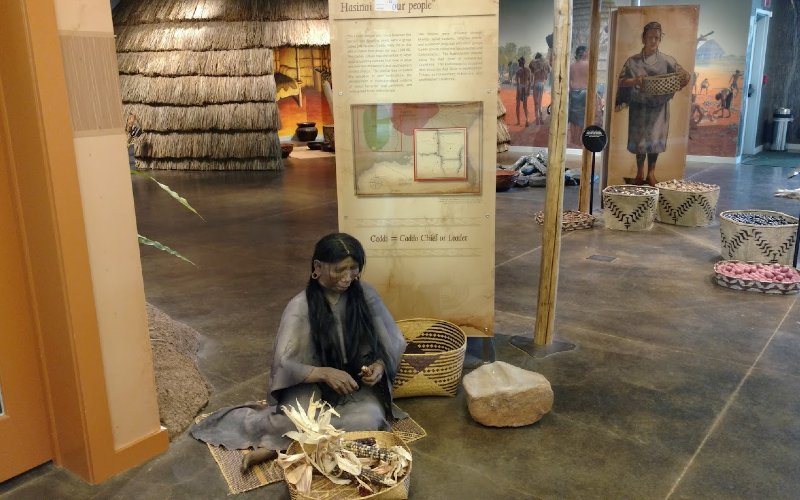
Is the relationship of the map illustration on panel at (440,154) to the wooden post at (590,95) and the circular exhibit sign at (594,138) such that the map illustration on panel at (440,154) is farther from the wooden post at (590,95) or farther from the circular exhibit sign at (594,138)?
the wooden post at (590,95)

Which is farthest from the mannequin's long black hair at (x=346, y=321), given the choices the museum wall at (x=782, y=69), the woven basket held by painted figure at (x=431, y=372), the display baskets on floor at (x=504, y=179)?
the museum wall at (x=782, y=69)

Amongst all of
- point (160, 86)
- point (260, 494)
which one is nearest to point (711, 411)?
point (260, 494)

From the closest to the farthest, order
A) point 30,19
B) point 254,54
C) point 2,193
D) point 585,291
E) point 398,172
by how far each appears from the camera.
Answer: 1. point 30,19
2. point 2,193
3. point 398,172
4. point 585,291
5. point 254,54

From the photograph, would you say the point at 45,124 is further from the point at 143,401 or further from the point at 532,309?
the point at 532,309

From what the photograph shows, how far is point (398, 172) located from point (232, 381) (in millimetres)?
1519

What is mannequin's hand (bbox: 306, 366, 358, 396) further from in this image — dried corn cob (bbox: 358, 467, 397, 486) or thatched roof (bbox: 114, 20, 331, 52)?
thatched roof (bbox: 114, 20, 331, 52)

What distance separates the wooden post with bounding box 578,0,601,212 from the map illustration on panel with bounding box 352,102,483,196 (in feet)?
13.6

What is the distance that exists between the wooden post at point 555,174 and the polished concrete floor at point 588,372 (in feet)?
0.91

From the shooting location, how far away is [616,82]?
7.99 m

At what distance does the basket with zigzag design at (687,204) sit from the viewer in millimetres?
7363

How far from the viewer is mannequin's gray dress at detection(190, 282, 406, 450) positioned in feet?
10.3

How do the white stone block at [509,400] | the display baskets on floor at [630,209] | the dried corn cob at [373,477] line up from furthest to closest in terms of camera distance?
the display baskets on floor at [630,209], the white stone block at [509,400], the dried corn cob at [373,477]

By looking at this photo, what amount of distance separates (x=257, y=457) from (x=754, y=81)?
41.5 ft

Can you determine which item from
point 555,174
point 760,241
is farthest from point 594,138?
point 555,174
